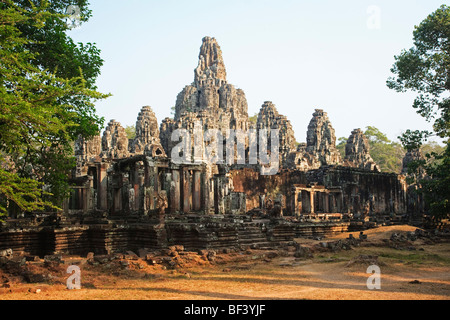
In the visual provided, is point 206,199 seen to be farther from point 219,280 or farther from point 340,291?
point 340,291

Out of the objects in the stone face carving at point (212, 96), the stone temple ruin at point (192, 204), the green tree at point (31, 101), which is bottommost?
the stone temple ruin at point (192, 204)

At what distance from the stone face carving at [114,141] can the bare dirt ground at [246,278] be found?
28.8m

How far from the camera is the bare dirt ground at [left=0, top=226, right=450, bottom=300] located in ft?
25.7

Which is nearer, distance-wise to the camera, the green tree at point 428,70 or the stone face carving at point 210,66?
the green tree at point 428,70

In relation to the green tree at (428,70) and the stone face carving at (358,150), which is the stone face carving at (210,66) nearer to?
the stone face carving at (358,150)

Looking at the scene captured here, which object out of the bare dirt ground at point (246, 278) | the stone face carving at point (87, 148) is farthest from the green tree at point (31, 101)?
the stone face carving at point (87, 148)

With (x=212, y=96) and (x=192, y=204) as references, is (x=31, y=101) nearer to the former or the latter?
(x=192, y=204)

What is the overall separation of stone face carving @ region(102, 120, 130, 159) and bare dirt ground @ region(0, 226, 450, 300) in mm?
28841

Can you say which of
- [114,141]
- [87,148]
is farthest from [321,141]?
[87,148]

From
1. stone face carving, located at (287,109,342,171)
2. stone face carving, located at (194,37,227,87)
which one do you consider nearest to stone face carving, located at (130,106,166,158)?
stone face carving, located at (287,109,342,171)

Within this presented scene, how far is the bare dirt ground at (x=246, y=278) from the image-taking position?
7.82 m

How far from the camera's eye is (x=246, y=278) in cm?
964
